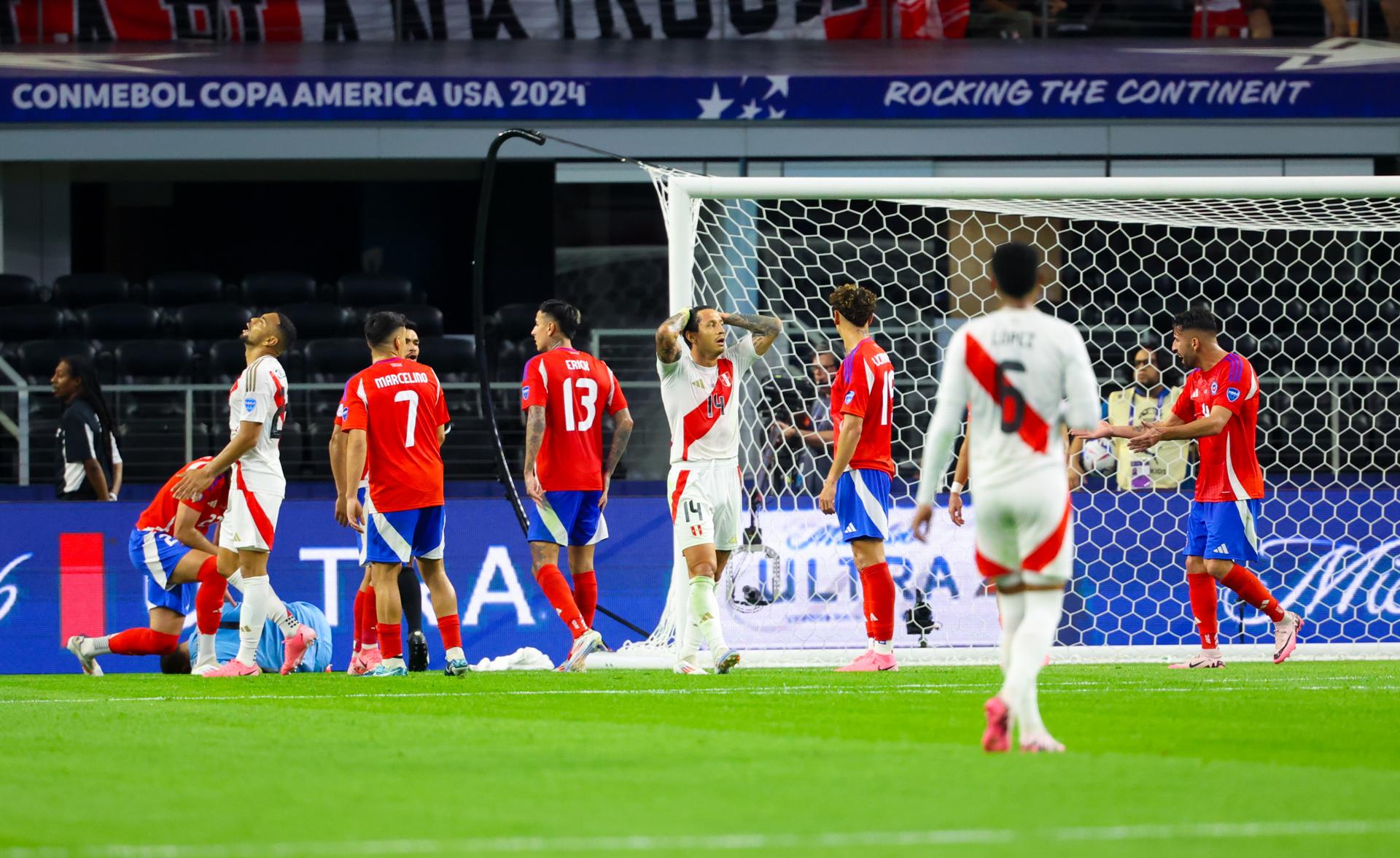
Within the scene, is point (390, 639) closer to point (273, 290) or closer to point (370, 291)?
point (370, 291)

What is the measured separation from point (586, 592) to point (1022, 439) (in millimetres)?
Answer: 4889

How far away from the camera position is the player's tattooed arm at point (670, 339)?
872 cm

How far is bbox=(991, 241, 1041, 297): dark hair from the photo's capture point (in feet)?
18.7

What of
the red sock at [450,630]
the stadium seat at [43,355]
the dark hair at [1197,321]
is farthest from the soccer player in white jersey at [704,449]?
the stadium seat at [43,355]

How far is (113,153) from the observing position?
17828mm

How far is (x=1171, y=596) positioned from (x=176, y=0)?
13235mm

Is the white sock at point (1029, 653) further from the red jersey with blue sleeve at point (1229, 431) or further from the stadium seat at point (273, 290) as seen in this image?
the stadium seat at point (273, 290)

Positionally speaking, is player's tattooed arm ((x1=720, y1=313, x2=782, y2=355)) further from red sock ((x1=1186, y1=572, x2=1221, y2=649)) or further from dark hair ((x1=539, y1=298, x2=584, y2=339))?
red sock ((x1=1186, y1=572, x2=1221, y2=649))

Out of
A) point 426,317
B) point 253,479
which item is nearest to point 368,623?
point 253,479

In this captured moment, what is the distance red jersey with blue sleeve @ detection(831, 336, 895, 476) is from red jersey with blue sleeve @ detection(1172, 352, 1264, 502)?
1.75 m

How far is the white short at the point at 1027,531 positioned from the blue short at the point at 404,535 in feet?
13.9

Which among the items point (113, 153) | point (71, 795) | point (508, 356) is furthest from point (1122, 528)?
point (113, 153)

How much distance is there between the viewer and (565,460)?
32.5 ft

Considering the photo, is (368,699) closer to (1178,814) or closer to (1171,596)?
(1178,814)
